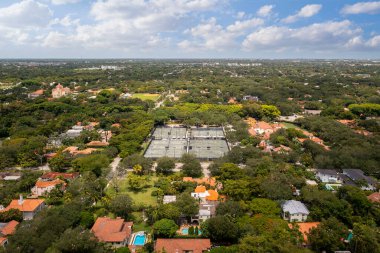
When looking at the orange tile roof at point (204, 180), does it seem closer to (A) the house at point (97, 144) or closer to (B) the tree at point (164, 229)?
(B) the tree at point (164, 229)

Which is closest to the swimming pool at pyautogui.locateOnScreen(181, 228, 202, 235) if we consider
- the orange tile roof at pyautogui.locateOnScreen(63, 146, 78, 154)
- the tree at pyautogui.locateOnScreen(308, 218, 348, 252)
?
the tree at pyautogui.locateOnScreen(308, 218, 348, 252)

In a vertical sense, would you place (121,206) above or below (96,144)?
above

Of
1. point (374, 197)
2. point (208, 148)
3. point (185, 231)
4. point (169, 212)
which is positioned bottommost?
point (185, 231)

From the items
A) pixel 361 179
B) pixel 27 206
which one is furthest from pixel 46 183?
pixel 361 179

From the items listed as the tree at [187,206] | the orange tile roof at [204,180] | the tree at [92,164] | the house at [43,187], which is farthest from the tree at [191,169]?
the house at [43,187]

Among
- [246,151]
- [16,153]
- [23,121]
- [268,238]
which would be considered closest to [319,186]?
[246,151]

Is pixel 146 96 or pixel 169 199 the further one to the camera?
pixel 146 96

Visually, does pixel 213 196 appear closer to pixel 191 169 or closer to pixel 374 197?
pixel 191 169
